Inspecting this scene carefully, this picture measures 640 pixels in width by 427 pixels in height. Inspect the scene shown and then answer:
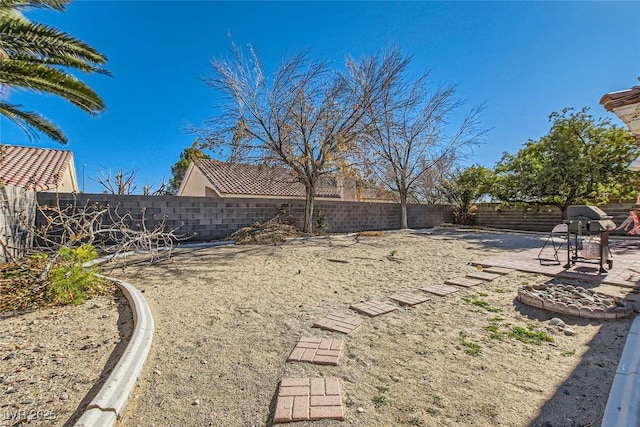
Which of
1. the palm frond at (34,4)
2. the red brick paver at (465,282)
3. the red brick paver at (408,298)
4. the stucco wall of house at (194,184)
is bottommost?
the red brick paver at (408,298)

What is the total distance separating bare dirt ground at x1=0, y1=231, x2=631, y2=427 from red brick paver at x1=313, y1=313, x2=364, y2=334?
3.9 inches

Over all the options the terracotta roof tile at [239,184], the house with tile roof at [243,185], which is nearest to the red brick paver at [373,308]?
the house with tile roof at [243,185]

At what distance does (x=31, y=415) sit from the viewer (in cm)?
180

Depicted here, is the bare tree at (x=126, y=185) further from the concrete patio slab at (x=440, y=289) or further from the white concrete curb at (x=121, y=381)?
Answer: the concrete patio slab at (x=440, y=289)

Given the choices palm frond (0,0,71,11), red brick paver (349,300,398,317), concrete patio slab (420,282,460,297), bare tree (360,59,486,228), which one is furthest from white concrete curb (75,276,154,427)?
bare tree (360,59,486,228)

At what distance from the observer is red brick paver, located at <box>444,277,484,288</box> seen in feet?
16.0

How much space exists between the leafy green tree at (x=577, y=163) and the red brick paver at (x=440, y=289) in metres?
13.3

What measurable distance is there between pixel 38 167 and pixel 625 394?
18.5 metres

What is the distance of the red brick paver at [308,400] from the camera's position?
180 centimetres

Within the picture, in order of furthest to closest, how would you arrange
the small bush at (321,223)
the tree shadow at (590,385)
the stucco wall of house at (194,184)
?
1. the stucco wall of house at (194,184)
2. the small bush at (321,223)
3. the tree shadow at (590,385)

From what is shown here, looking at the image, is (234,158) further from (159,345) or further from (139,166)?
(159,345)

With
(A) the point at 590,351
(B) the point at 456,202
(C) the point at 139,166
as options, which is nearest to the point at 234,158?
(C) the point at 139,166

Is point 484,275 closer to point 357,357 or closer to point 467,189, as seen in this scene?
point 357,357

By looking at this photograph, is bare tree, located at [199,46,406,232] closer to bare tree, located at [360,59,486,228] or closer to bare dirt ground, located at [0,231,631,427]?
bare tree, located at [360,59,486,228]
